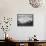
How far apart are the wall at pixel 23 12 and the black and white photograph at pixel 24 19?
0.11m

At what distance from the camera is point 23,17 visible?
14.7 ft

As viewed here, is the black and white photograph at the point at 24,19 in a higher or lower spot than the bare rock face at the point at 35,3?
lower

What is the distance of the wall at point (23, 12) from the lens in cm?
444

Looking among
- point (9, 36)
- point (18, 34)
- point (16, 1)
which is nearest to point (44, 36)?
point (18, 34)

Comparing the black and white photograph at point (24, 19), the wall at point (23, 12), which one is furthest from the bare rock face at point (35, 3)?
the black and white photograph at point (24, 19)

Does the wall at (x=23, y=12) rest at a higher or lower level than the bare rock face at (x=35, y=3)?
lower

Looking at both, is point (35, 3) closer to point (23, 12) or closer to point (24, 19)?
point (23, 12)

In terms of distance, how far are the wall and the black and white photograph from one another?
0.35ft

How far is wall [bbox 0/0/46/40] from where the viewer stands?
4.44 m

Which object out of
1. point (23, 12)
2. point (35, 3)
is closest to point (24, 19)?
point (23, 12)

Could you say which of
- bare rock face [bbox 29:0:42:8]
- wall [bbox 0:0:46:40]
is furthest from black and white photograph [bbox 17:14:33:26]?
bare rock face [bbox 29:0:42:8]

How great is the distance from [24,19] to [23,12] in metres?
0.25

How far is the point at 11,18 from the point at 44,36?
4.32 ft

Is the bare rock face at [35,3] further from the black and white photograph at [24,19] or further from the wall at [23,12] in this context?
the black and white photograph at [24,19]
